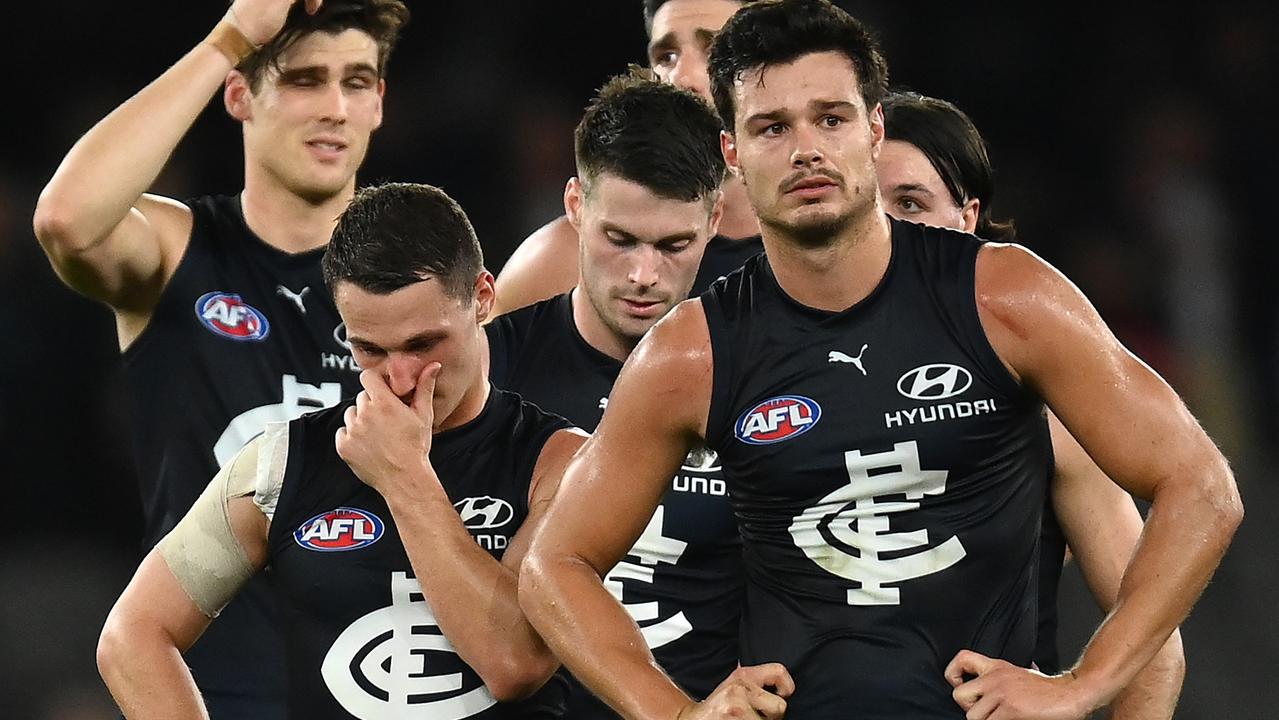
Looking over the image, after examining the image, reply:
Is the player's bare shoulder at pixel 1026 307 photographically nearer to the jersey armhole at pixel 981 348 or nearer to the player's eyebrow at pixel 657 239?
the jersey armhole at pixel 981 348

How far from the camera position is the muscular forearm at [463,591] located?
9.43ft

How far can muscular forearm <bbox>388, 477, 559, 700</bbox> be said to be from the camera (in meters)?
2.88

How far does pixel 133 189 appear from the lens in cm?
397

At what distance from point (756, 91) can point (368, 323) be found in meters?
0.82

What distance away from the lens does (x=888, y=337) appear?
295 cm

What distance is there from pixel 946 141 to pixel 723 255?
672 mm

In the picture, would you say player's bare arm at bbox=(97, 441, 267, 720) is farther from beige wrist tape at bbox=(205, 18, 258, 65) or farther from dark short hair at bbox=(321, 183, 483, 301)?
beige wrist tape at bbox=(205, 18, 258, 65)

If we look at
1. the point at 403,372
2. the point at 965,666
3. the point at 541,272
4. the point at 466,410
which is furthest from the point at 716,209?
the point at 965,666

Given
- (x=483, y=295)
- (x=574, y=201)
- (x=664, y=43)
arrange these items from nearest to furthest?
(x=483, y=295) < (x=574, y=201) < (x=664, y=43)

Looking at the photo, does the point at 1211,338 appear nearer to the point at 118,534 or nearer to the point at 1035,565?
the point at 118,534

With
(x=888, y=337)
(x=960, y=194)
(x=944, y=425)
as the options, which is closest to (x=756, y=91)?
(x=888, y=337)

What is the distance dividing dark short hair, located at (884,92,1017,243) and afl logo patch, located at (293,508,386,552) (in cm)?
179

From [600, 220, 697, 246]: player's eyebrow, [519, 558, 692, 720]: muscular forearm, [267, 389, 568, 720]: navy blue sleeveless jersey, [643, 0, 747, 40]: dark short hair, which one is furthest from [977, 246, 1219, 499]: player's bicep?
[643, 0, 747, 40]: dark short hair

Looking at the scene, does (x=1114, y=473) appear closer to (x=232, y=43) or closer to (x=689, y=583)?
(x=689, y=583)
